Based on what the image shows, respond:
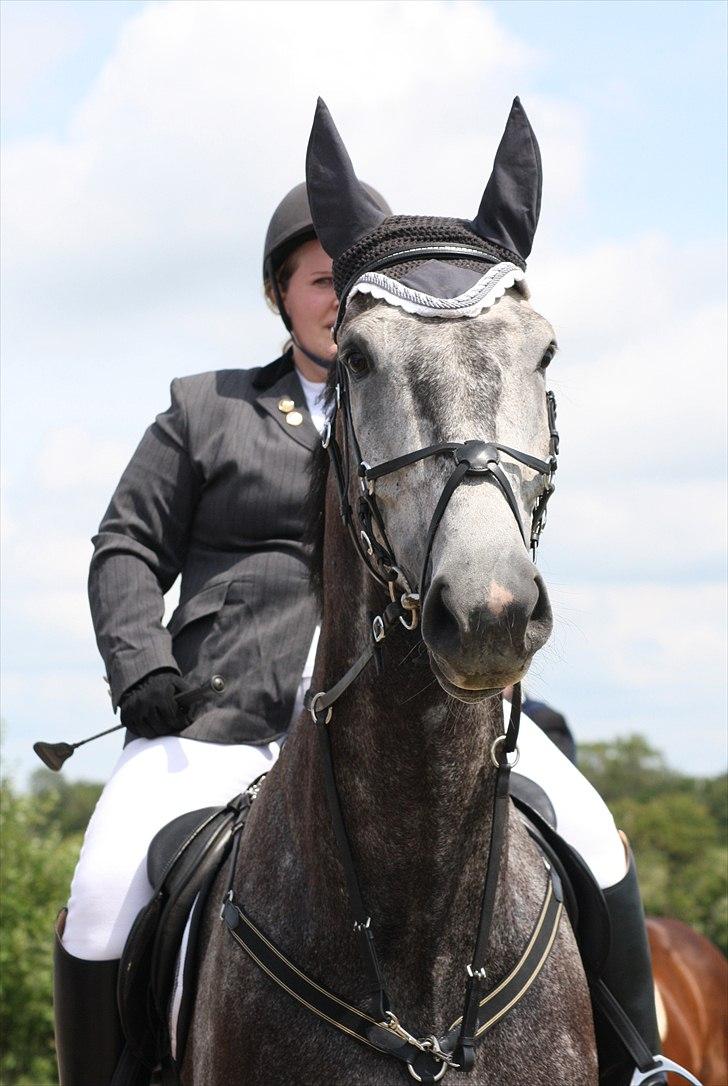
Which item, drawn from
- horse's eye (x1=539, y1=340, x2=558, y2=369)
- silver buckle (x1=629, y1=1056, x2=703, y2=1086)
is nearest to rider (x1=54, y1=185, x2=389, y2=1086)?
horse's eye (x1=539, y1=340, x2=558, y2=369)

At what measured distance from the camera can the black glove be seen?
197 inches

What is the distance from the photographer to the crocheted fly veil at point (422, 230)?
12.8 feet

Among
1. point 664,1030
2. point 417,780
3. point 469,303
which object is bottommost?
point 664,1030

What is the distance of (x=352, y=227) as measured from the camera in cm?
423

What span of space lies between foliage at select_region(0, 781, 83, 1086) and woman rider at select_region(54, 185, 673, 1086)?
16068 millimetres

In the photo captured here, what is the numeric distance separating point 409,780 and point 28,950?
18618mm

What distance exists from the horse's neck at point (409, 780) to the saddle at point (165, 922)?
0.80m

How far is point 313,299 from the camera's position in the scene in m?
5.79

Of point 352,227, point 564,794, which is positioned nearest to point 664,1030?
point 564,794

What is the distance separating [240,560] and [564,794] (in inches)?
60.1

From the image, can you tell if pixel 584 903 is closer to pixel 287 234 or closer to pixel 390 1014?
pixel 390 1014

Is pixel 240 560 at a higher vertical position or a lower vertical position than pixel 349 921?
higher

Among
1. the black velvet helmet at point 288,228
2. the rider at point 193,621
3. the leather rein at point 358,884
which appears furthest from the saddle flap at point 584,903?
the black velvet helmet at point 288,228

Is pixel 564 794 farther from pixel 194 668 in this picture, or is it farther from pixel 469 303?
pixel 469 303
